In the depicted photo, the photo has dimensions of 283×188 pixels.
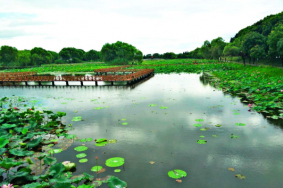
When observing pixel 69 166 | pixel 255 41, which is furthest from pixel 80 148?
pixel 255 41

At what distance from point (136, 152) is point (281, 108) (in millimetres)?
9042

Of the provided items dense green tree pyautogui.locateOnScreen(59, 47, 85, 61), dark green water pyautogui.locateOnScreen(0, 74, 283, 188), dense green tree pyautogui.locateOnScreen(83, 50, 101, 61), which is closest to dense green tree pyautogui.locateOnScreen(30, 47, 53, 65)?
dense green tree pyautogui.locateOnScreen(59, 47, 85, 61)

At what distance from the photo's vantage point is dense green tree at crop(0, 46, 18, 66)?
84.4 metres

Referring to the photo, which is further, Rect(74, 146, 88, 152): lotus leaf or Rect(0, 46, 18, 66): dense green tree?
Rect(0, 46, 18, 66): dense green tree

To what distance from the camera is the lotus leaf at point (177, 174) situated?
5.07 meters

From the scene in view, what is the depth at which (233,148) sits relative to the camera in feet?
21.4

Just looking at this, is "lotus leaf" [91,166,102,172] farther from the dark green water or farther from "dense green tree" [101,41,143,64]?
"dense green tree" [101,41,143,64]

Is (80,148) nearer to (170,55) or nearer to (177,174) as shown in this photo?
(177,174)

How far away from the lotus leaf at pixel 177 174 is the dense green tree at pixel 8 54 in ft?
327

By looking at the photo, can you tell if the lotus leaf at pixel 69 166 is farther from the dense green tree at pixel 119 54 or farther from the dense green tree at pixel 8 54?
the dense green tree at pixel 8 54

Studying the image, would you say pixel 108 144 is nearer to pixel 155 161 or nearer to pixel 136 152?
pixel 136 152

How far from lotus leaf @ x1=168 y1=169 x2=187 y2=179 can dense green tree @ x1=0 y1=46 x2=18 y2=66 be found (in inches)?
3923

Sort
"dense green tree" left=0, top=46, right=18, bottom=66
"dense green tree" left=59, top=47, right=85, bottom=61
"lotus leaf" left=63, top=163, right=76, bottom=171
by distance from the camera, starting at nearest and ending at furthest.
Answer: "lotus leaf" left=63, top=163, right=76, bottom=171, "dense green tree" left=0, top=46, right=18, bottom=66, "dense green tree" left=59, top=47, right=85, bottom=61

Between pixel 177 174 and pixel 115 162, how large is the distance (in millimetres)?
1797
